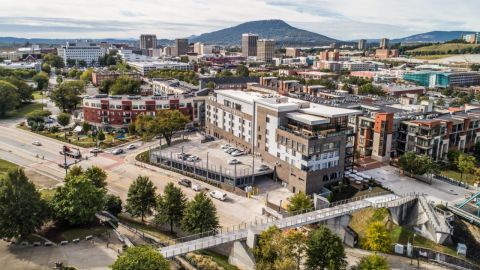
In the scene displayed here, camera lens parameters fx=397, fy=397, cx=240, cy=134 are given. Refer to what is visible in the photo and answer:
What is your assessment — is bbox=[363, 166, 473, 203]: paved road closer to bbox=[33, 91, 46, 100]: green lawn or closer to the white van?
the white van

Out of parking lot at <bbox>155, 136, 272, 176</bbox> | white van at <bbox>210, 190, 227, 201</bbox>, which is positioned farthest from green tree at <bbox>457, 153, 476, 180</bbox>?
white van at <bbox>210, 190, 227, 201</bbox>

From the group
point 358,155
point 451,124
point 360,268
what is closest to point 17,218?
point 360,268

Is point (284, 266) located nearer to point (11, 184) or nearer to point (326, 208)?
point (326, 208)

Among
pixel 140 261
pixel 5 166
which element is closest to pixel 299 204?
pixel 140 261

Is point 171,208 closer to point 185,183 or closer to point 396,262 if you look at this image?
point 185,183

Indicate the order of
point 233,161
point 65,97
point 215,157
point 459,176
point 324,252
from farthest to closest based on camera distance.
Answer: point 65,97 < point 215,157 < point 459,176 < point 233,161 < point 324,252

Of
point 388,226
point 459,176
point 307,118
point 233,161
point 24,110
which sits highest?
point 307,118
